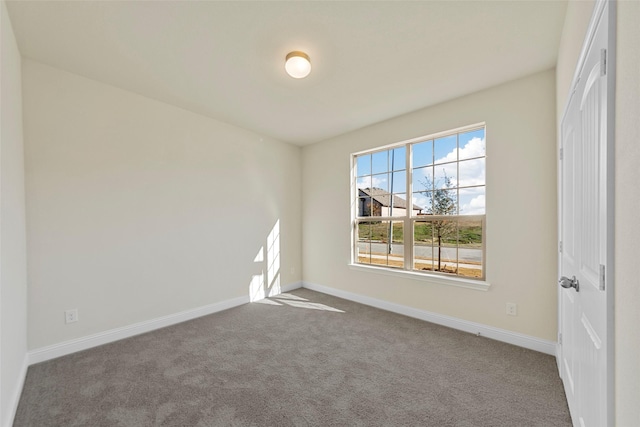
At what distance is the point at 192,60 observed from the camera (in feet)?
7.82

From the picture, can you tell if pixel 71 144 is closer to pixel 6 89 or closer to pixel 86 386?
pixel 6 89

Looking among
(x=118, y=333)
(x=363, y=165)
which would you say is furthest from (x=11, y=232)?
(x=363, y=165)

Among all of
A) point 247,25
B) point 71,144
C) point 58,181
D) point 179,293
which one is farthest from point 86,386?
point 247,25

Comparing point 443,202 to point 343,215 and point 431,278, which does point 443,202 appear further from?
point 343,215

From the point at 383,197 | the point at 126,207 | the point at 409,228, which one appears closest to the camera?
the point at 126,207

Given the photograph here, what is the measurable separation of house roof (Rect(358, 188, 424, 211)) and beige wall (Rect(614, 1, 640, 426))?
2.75 metres

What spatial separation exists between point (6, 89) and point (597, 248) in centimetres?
353

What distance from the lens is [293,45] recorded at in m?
2.19

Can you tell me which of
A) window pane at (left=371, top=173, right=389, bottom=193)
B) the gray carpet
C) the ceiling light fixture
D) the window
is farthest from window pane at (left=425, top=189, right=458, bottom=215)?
the ceiling light fixture

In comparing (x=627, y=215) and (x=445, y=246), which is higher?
(x=627, y=215)

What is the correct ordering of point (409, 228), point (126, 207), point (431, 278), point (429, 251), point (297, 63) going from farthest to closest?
point (409, 228)
point (429, 251)
point (431, 278)
point (126, 207)
point (297, 63)

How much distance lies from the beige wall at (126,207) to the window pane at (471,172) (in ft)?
9.46

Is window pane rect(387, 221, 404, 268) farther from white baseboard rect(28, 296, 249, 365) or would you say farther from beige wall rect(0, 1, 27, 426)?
beige wall rect(0, 1, 27, 426)

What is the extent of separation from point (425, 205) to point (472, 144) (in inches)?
34.9
